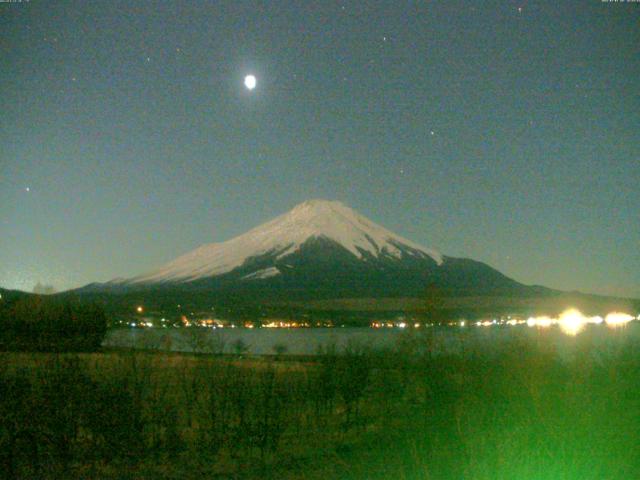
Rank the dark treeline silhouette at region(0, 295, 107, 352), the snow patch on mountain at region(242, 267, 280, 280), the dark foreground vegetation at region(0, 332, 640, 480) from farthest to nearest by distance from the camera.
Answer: the snow patch on mountain at region(242, 267, 280, 280), the dark treeline silhouette at region(0, 295, 107, 352), the dark foreground vegetation at region(0, 332, 640, 480)

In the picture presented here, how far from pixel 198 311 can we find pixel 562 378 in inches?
2116

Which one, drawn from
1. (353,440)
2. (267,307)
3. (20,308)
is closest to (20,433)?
(353,440)

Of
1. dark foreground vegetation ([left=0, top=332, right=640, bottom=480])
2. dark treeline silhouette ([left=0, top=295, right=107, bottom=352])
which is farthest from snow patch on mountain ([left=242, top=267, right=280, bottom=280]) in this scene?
dark foreground vegetation ([left=0, top=332, right=640, bottom=480])

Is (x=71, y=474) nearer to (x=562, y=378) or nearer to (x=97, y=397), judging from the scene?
(x=97, y=397)

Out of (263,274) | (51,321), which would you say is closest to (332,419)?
(51,321)

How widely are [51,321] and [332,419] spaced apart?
18876 millimetres

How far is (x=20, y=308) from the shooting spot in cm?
2912

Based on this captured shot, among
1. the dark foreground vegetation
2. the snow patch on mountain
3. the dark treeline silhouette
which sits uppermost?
the snow patch on mountain

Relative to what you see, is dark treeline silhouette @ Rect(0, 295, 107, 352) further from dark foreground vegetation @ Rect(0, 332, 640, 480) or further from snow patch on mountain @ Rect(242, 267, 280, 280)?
snow patch on mountain @ Rect(242, 267, 280, 280)

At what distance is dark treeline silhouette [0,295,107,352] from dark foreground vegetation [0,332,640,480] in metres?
14.0

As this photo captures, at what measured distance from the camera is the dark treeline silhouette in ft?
89.9

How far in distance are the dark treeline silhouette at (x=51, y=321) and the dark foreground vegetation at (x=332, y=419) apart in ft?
46.1

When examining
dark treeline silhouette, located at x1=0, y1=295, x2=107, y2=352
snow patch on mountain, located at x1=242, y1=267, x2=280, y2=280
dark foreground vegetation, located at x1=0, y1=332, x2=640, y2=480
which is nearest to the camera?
dark foreground vegetation, located at x1=0, y1=332, x2=640, y2=480

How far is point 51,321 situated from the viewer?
29.6 m
